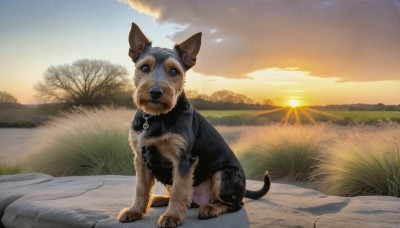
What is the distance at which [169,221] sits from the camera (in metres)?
4.04

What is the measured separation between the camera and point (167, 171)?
4258 mm

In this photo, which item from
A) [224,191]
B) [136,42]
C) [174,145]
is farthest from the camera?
[224,191]

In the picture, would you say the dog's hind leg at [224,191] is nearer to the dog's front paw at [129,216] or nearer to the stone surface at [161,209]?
the stone surface at [161,209]

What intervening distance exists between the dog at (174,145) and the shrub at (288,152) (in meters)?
5.50

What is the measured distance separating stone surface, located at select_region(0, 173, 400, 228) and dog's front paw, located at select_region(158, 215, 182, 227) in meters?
0.09

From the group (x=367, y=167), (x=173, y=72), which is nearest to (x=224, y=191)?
(x=173, y=72)

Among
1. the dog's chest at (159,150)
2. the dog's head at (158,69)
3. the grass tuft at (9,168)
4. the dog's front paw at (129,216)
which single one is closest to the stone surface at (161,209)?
the dog's front paw at (129,216)

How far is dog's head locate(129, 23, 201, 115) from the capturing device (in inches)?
148

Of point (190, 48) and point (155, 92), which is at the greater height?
point (190, 48)

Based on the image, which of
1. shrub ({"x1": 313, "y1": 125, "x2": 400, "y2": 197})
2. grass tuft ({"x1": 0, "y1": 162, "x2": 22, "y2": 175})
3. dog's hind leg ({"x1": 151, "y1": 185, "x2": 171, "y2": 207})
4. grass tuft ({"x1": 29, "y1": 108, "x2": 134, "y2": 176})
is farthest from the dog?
grass tuft ({"x1": 0, "y1": 162, "x2": 22, "y2": 175})

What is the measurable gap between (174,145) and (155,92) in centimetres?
54

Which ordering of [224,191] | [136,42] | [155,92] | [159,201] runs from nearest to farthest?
[155,92] → [136,42] → [224,191] → [159,201]

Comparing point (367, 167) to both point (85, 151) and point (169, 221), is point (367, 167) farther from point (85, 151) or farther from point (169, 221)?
point (85, 151)

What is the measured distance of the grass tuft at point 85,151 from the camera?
9.48 metres
